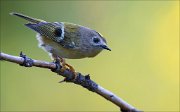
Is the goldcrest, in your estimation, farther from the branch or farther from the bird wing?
the branch

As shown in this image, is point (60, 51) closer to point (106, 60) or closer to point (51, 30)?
point (51, 30)

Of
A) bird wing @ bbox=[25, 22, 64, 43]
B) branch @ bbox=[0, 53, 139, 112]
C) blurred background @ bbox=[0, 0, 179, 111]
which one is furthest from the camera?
blurred background @ bbox=[0, 0, 179, 111]

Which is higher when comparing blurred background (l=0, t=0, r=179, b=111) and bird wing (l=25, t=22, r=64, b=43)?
bird wing (l=25, t=22, r=64, b=43)

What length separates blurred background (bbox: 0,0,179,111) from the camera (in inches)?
141

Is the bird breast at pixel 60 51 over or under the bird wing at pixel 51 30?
under

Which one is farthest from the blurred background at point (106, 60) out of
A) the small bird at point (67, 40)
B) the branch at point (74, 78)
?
the branch at point (74, 78)

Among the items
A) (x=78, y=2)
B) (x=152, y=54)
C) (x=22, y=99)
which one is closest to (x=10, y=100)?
(x=22, y=99)

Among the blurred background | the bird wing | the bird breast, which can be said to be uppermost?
the bird wing

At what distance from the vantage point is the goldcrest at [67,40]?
193 cm

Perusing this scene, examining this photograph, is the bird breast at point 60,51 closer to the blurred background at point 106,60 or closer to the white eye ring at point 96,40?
the white eye ring at point 96,40

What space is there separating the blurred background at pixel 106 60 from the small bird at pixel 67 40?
1.51 m

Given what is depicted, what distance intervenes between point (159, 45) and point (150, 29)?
164mm

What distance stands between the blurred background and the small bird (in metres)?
1.51

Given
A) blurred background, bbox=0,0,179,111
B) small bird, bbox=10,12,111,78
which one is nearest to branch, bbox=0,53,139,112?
small bird, bbox=10,12,111,78
